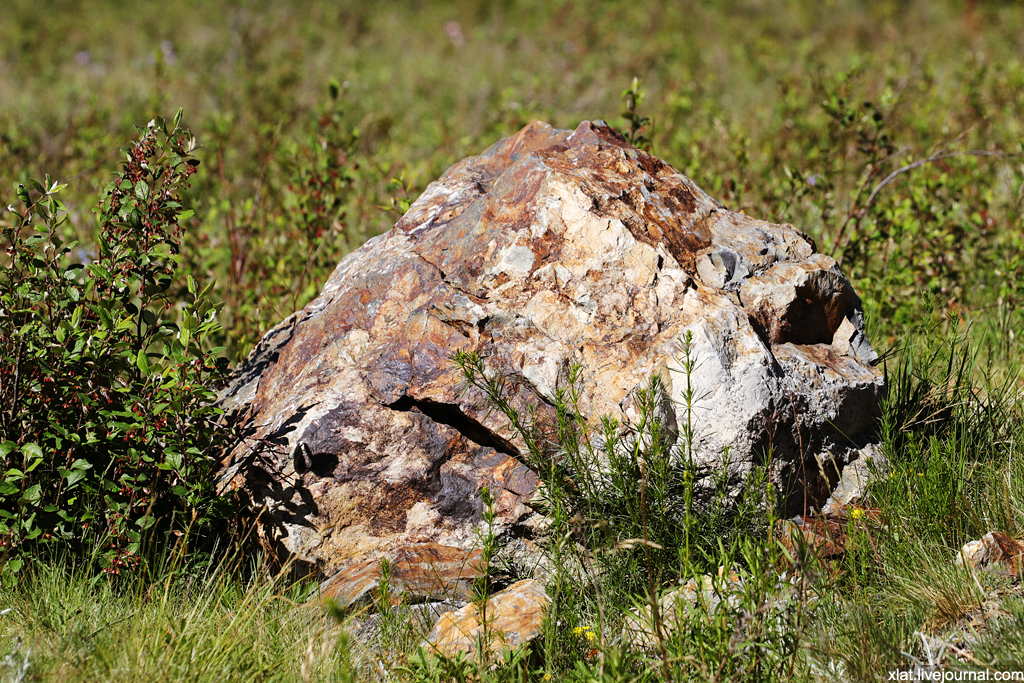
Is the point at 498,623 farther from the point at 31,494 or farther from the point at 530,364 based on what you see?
the point at 31,494

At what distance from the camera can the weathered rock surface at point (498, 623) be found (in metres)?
2.21

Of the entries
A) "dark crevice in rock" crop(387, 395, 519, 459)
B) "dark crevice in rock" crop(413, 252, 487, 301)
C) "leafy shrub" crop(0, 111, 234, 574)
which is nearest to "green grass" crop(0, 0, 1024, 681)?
"leafy shrub" crop(0, 111, 234, 574)

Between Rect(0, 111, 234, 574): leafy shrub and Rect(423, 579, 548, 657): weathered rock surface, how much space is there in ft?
2.99

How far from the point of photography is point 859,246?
4.20 metres

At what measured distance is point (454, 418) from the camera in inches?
106

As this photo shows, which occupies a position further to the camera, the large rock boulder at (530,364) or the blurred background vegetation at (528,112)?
the blurred background vegetation at (528,112)

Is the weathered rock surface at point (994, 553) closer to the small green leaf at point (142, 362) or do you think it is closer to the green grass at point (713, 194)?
the green grass at point (713, 194)

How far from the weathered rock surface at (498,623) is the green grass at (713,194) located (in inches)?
3.2

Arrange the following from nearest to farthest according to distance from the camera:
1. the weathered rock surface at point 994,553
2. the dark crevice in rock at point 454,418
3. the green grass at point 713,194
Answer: the green grass at point 713,194, the weathered rock surface at point 994,553, the dark crevice in rock at point 454,418

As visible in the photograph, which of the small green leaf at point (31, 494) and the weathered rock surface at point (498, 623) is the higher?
the small green leaf at point (31, 494)

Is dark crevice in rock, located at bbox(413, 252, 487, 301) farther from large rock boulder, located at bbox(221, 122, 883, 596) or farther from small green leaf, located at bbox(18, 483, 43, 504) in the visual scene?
small green leaf, located at bbox(18, 483, 43, 504)

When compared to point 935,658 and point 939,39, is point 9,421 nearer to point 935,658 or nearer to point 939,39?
point 935,658

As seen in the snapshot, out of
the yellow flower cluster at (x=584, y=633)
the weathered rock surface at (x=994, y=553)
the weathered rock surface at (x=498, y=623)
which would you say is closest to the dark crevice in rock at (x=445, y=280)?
the weathered rock surface at (x=498, y=623)

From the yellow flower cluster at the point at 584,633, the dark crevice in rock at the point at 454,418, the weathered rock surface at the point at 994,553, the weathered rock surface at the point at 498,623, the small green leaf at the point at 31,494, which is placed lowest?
the weathered rock surface at the point at 994,553
